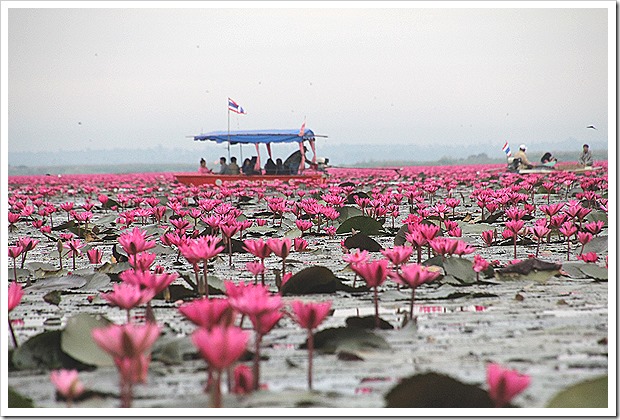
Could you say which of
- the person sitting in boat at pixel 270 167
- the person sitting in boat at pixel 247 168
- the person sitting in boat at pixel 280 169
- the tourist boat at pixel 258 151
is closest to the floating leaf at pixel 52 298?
the tourist boat at pixel 258 151

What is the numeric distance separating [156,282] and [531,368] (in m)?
0.79

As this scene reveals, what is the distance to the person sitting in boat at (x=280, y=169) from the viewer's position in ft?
43.4

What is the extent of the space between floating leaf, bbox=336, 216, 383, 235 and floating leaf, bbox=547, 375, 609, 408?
239 cm

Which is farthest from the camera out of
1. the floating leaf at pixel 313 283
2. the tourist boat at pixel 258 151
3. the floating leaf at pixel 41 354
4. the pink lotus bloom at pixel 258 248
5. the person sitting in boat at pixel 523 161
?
the tourist boat at pixel 258 151

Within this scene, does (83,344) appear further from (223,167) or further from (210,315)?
(223,167)

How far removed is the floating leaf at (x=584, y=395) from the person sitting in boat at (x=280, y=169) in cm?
1204

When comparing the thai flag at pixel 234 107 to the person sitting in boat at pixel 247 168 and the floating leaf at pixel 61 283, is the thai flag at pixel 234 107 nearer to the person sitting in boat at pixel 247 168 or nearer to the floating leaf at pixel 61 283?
the person sitting in boat at pixel 247 168

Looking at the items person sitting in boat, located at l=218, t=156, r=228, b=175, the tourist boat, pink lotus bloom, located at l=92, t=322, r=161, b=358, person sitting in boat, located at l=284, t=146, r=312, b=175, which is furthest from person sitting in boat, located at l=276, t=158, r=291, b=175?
pink lotus bloom, located at l=92, t=322, r=161, b=358

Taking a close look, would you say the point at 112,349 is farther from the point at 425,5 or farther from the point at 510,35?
the point at 510,35

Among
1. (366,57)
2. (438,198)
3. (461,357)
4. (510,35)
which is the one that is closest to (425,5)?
(510,35)

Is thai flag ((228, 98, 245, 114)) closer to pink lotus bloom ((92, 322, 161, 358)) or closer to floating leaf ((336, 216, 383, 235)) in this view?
floating leaf ((336, 216, 383, 235))

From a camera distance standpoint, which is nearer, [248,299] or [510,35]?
[248,299]

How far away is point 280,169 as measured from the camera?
13258mm

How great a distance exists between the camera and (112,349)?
99cm
